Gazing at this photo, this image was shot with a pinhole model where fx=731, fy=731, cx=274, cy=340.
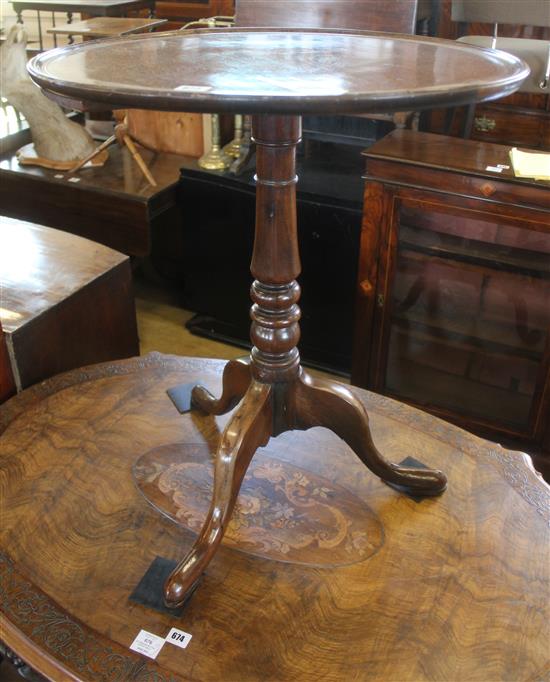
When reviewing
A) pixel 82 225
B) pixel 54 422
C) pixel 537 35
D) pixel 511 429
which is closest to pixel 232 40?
pixel 54 422

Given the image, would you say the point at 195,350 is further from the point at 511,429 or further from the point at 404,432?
the point at 404,432

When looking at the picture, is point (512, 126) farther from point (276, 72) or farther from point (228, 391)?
point (276, 72)

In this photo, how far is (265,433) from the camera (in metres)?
1.12

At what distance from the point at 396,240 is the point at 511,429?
0.56 meters

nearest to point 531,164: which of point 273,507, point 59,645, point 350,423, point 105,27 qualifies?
point 350,423

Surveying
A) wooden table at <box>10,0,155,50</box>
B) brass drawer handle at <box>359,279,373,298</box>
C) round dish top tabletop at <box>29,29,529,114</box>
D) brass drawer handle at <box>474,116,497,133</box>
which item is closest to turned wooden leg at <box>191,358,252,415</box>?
round dish top tabletop at <box>29,29,529,114</box>

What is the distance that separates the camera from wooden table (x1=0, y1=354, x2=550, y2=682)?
0.92m

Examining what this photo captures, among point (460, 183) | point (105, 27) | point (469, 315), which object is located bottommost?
point (469, 315)

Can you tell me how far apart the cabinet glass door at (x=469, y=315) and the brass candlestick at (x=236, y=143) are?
0.79m

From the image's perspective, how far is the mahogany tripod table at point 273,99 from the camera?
2.46ft

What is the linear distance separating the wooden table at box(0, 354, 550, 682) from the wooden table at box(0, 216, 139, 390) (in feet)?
0.37

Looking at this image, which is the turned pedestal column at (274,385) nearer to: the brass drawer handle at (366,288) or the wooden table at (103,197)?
the brass drawer handle at (366,288)

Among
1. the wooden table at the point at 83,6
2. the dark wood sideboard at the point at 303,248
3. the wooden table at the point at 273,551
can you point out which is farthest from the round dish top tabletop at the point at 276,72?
the wooden table at the point at 83,6

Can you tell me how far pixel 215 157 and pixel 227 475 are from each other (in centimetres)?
150
